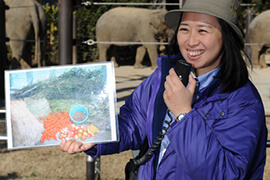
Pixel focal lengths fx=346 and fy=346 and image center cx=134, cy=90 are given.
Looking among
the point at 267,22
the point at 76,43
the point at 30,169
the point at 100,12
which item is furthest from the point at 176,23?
the point at 100,12

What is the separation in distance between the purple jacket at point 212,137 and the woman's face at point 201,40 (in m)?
0.09

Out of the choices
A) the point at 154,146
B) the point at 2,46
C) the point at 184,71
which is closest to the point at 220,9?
the point at 184,71

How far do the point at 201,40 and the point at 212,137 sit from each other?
1.07ft

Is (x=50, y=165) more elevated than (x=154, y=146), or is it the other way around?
(x=154, y=146)

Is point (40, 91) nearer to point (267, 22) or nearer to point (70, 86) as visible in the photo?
point (70, 86)

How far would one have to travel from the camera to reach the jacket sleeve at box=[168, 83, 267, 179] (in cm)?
95

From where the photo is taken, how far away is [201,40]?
1.12m

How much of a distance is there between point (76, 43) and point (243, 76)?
1844 millimetres

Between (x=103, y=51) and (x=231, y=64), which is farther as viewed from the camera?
(x=103, y=51)

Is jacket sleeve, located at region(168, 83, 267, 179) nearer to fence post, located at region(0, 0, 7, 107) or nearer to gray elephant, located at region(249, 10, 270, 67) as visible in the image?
fence post, located at region(0, 0, 7, 107)

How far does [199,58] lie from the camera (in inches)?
45.1

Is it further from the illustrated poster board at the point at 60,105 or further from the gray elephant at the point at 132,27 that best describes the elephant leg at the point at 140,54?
the illustrated poster board at the point at 60,105

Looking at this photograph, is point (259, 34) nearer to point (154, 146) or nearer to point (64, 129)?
point (154, 146)

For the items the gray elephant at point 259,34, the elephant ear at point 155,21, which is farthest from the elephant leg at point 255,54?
the elephant ear at point 155,21
